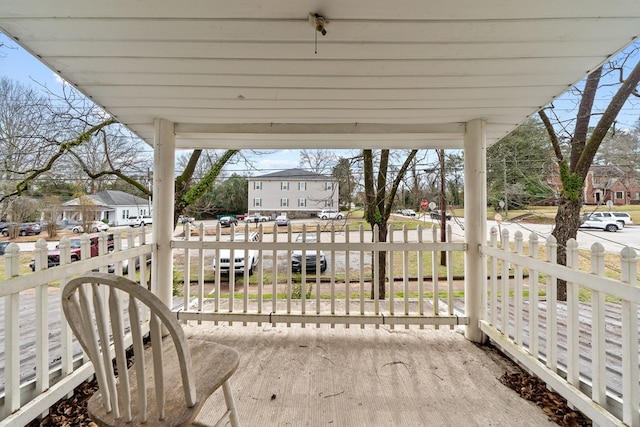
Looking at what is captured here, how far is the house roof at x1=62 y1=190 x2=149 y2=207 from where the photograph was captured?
389 centimetres

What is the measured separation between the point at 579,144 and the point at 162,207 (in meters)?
6.35

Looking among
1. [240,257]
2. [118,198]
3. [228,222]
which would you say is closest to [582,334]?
[228,222]

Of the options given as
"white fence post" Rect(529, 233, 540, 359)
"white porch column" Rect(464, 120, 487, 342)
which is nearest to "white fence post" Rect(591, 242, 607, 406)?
"white fence post" Rect(529, 233, 540, 359)

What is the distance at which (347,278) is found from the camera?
2385 mm

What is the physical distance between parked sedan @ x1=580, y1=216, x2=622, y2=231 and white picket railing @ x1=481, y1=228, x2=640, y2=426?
2.64 meters

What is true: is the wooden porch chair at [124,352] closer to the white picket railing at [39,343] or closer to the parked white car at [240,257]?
the white picket railing at [39,343]

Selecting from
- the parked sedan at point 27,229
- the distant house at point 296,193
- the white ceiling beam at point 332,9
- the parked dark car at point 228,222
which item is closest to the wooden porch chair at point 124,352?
the white ceiling beam at point 332,9

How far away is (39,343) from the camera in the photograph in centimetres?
136

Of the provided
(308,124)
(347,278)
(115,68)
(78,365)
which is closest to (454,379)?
(347,278)

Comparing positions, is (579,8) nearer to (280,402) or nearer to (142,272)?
(280,402)

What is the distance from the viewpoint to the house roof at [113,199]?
389 cm

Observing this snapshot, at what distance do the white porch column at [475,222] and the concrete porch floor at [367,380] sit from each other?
0.28 meters

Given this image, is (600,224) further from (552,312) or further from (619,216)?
(552,312)

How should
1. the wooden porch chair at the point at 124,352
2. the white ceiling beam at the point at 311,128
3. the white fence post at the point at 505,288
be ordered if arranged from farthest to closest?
1. the white ceiling beam at the point at 311,128
2. the white fence post at the point at 505,288
3. the wooden porch chair at the point at 124,352
